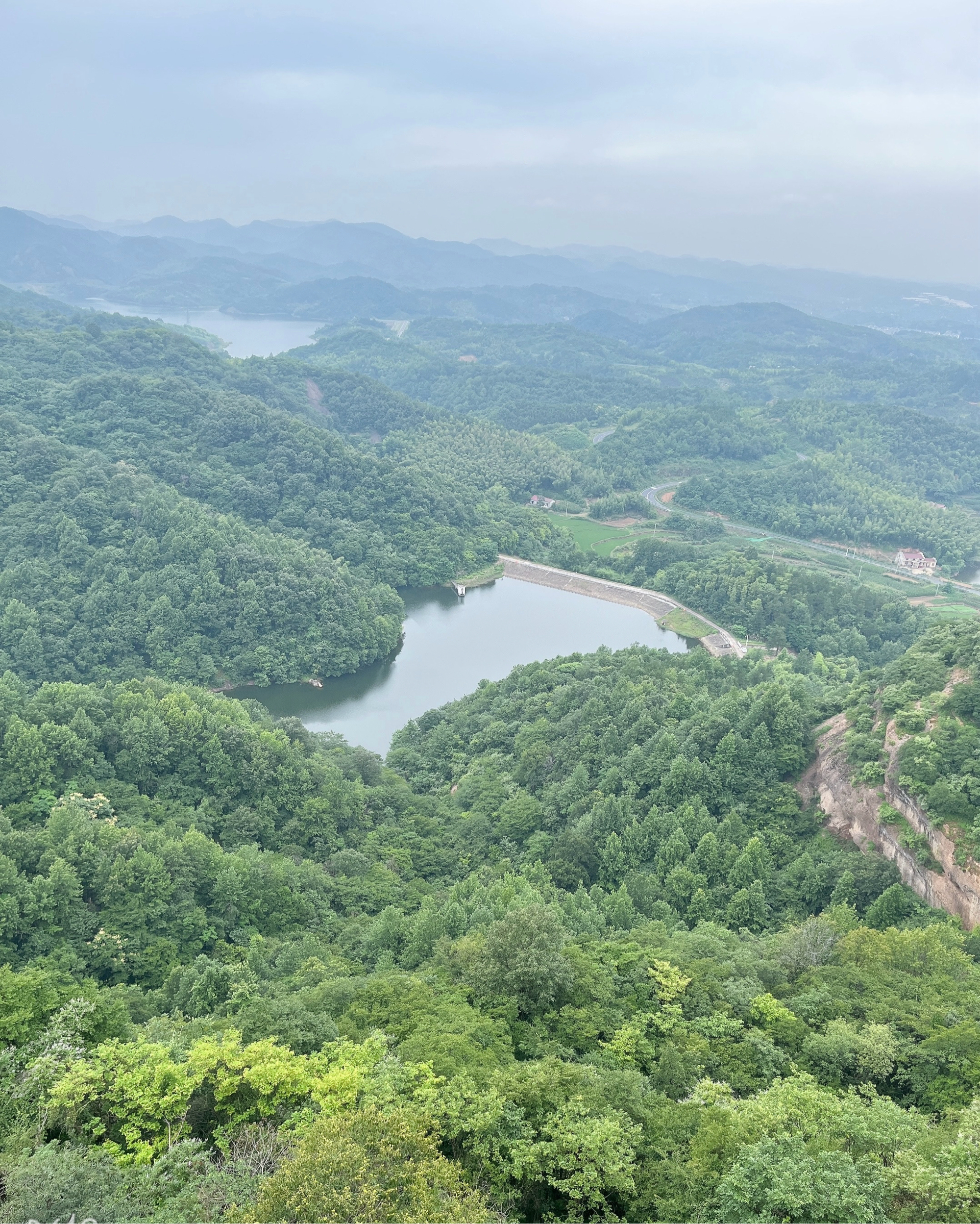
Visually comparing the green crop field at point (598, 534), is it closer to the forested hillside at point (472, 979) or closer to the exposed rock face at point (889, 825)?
the forested hillside at point (472, 979)

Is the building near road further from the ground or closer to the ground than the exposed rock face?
further from the ground

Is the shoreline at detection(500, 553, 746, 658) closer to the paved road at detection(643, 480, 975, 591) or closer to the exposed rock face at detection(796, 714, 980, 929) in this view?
the paved road at detection(643, 480, 975, 591)

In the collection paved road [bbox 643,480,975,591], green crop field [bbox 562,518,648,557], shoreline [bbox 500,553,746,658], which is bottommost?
shoreline [bbox 500,553,746,658]

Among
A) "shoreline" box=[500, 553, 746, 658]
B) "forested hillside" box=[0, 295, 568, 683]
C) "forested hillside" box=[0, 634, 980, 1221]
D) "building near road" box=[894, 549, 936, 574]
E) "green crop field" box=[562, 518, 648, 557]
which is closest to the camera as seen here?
"forested hillside" box=[0, 634, 980, 1221]

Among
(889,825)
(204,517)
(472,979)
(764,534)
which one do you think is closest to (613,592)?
(764,534)

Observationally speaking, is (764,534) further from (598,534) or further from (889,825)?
(889,825)

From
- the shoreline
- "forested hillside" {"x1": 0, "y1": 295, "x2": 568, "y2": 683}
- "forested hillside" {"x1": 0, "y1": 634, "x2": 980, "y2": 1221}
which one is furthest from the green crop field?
"forested hillside" {"x1": 0, "y1": 634, "x2": 980, "y2": 1221}
